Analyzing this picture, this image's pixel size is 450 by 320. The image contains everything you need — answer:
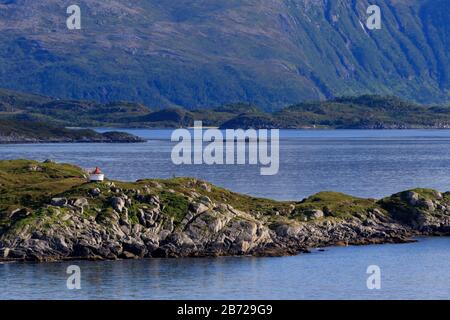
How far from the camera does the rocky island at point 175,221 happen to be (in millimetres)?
93750

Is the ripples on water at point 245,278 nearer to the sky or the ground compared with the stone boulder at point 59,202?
nearer to the ground

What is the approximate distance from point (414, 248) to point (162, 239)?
24.6m

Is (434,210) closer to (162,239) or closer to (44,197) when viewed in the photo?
(162,239)

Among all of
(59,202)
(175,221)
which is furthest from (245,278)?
(59,202)

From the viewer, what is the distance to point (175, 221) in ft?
320

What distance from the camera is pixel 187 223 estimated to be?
97625mm

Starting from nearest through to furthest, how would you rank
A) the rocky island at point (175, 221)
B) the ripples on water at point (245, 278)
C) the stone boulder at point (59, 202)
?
1. the ripples on water at point (245, 278)
2. the rocky island at point (175, 221)
3. the stone boulder at point (59, 202)

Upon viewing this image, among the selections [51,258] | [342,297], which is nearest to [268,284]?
[342,297]

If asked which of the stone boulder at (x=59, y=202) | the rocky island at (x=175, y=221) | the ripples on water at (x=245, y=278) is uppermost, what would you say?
the stone boulder at (x=59, y=202)

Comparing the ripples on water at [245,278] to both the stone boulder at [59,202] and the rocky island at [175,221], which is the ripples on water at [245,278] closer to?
the rocky island at [175,221]

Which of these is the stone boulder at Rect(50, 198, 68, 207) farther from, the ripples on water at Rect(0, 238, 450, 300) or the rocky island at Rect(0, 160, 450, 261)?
the ripples on water at Rect(0, 238, 450, 300)

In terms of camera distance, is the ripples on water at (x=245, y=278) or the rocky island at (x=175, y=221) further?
the rocky island at (x=175, y=221)

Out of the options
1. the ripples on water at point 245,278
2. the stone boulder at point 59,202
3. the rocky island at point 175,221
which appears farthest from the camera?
the stone boulder at point 59,202

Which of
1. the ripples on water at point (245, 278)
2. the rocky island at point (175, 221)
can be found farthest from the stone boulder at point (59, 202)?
the ripples on water at point (245, 278)
